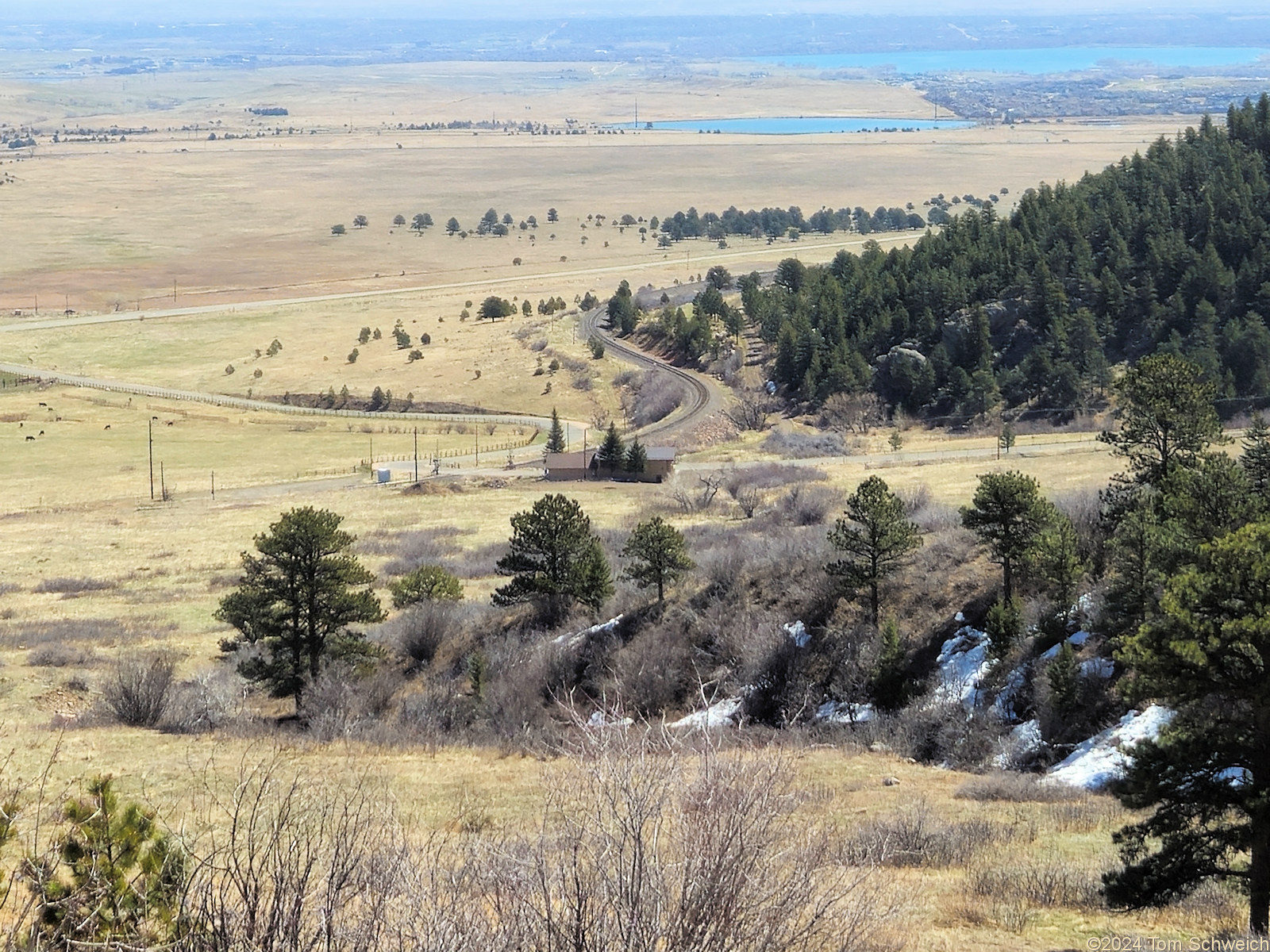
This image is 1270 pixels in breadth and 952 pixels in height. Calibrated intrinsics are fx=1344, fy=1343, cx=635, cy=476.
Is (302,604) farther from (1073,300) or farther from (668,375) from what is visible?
(668,375)

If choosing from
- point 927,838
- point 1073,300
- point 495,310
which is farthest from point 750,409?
point 927,838

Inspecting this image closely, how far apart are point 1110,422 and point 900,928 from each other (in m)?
59.6

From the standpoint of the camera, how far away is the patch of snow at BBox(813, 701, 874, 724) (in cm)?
2612

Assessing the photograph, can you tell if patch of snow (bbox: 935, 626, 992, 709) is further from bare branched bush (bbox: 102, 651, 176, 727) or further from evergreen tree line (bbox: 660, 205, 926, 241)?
evergreen tree line (bbox: 660, 205, 926, 241)

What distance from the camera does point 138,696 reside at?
25.8 m

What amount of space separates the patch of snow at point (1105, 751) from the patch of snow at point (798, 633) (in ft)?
26.0

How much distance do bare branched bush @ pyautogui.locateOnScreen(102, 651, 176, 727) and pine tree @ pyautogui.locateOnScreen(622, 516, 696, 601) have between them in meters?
11.0

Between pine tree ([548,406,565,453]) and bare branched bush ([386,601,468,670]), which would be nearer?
bare branched bush ([386,601,468,670])

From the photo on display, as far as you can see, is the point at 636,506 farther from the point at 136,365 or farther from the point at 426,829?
the point at 136,365

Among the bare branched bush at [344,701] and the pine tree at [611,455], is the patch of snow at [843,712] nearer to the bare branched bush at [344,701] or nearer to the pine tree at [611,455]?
the bare branched bush at [344,701]

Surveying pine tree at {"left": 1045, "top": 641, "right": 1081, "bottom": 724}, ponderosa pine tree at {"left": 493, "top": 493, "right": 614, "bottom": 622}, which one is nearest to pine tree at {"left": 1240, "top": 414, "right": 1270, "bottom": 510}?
pine tree at {"left": 1045, "top": 641, "right": 1081, "bottom": 724}

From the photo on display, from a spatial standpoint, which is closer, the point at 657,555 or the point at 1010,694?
the point at 1010,694

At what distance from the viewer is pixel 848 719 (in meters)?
26.2

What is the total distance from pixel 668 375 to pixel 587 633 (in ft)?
197
